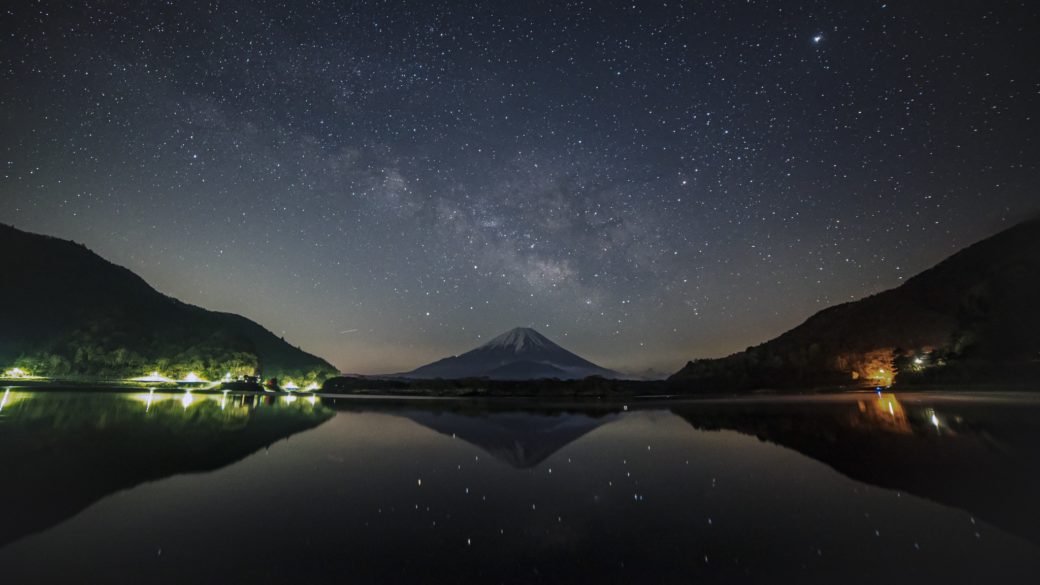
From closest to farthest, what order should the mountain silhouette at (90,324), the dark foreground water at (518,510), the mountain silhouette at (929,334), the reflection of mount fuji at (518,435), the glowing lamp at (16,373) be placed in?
the dark foreground water at (518,510), the reflection of mount fuji at (518,435), the mountain silhouette at (929,334), the glowing lamp at (16,373), the mountain silhouette at (90,324)

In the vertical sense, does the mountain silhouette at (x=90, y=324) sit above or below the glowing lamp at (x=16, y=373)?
above

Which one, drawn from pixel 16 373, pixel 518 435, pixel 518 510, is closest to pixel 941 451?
pixel 518 510

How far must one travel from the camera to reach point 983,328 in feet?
176

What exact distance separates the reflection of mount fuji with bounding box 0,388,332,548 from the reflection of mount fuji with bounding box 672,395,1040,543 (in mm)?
16201

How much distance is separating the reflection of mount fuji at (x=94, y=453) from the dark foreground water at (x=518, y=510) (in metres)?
0.09

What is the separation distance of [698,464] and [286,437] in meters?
15.5

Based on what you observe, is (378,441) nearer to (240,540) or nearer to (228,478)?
(228,478)

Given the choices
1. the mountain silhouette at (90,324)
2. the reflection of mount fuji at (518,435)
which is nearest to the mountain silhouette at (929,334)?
the reflection of mount fuji at (518,435)

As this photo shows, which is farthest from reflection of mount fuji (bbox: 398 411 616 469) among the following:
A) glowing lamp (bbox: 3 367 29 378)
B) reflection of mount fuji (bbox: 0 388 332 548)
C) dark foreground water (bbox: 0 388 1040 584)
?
glowing lamp (bbox: 3 367 29 378)

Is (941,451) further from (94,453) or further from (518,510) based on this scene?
(94,453)

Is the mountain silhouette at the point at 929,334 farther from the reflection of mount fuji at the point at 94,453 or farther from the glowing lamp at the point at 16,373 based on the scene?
the glowing lamp at the point at 16,373

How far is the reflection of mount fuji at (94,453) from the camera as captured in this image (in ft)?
24.8

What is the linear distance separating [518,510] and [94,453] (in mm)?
13060

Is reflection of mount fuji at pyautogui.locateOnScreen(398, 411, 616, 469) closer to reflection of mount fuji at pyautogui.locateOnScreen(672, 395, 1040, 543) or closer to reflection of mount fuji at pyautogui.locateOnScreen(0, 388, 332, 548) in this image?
reflection of mount fuji at pyautogui.locateOnScreen(672, 395, 1040, 543)
